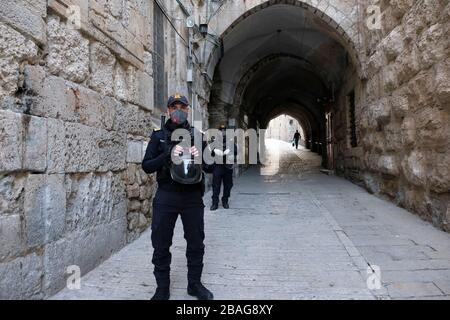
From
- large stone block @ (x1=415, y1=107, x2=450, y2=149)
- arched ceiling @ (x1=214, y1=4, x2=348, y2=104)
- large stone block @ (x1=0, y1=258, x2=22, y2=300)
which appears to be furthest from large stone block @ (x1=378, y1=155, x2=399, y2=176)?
large stone block @ (x1=0, y1=258, x2=22, y2=300)

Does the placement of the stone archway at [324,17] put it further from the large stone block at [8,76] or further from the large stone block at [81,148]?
the large stone block at [8,76]

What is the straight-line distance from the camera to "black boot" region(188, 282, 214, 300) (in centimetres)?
268

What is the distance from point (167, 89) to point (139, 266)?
323 cm

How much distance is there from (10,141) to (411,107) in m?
4.95

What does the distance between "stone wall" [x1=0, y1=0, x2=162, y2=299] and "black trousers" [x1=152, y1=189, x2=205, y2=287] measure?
0.83 m

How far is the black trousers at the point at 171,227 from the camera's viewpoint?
264 centimetres

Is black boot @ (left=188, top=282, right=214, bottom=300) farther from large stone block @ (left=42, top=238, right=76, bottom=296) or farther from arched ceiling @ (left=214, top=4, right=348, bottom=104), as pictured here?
arched ceiling @ (left=214, top=4, right=348, bottom=104)

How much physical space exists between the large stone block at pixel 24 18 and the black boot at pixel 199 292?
84.7 inches

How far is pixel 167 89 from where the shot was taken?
5.88 metres

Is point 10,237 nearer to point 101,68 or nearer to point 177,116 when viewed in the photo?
point 177,116

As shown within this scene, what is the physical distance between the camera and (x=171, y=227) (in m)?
2.68

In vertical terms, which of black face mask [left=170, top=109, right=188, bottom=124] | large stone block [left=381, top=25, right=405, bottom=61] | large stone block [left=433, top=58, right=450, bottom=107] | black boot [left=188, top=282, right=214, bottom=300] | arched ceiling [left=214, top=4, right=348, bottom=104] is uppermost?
arched ceiling [left=214, top=4, right=348, bottom=104]

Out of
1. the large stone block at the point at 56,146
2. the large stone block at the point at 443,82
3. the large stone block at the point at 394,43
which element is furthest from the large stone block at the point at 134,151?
the large stone block at the point at 394,43
